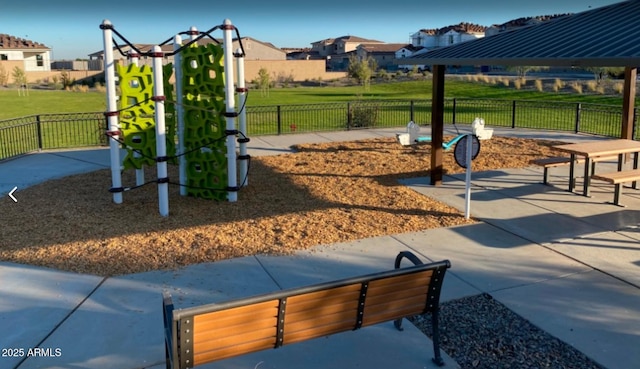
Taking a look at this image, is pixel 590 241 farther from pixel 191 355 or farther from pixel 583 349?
pixel 191 355

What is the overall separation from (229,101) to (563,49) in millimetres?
4810

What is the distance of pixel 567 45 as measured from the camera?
8016 millimetres

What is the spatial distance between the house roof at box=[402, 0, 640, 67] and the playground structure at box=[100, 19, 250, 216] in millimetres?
3591

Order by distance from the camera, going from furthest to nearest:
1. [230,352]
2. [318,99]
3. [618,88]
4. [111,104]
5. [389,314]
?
[318,99] < [618,88] < [111,104] < [389,314] < [230,352]

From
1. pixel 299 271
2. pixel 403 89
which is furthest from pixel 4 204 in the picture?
pixel 403 89

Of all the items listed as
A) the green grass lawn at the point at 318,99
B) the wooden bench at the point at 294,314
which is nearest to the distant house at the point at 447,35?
the green grass lawn at the point at 318,99

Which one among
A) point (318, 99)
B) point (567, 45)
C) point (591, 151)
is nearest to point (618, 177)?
point (591, 151)

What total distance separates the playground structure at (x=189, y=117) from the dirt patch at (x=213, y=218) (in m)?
0.42

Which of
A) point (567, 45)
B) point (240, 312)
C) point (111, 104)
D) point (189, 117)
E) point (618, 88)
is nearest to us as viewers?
point (240, 312)

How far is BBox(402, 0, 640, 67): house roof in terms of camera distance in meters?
6.86

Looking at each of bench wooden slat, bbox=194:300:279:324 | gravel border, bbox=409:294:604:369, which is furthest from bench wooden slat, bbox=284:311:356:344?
gravel border, bbox=409:294:604:369

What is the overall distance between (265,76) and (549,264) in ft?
132

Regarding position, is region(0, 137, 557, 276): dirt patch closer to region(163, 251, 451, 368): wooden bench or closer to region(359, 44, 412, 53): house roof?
region(163, 251, 451, 368): wooden bench

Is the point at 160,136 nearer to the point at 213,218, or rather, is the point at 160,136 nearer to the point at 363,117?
the point at 213,218
